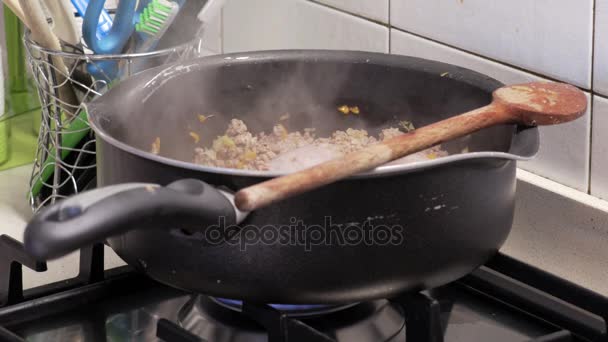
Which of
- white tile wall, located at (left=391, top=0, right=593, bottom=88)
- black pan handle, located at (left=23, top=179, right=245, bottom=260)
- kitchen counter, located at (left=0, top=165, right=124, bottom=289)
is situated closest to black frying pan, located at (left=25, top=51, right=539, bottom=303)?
black pan handle, located at (left=23, top=179, right=245, bottom=260)

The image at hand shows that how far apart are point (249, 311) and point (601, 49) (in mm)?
363

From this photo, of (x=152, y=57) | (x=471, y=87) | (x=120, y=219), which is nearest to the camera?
(x=120, y=219)

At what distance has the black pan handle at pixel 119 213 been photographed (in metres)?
0.50

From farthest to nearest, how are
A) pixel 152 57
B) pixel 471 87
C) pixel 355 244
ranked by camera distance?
1. pixel 152 57
2. pixel 471 87
3. pixel 355 244

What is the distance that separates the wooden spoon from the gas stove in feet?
0.44

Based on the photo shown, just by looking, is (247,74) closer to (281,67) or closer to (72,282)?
(281,67)

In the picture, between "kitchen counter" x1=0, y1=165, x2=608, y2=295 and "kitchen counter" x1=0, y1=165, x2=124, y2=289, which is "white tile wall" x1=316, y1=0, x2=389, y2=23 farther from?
"kitchen counter" x1=0, y1=165, x2=124, y2=289

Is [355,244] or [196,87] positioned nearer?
[355,244]

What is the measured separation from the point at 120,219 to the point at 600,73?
46cm

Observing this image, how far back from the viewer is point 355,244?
63 cm

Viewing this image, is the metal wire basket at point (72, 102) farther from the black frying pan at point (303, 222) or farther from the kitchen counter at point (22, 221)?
the black frying pan at point (303, 222)

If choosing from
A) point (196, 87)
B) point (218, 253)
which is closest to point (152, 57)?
point (196, 87)

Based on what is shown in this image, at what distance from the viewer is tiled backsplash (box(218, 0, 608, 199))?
2.67 feet

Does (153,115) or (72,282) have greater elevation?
(153,115)
